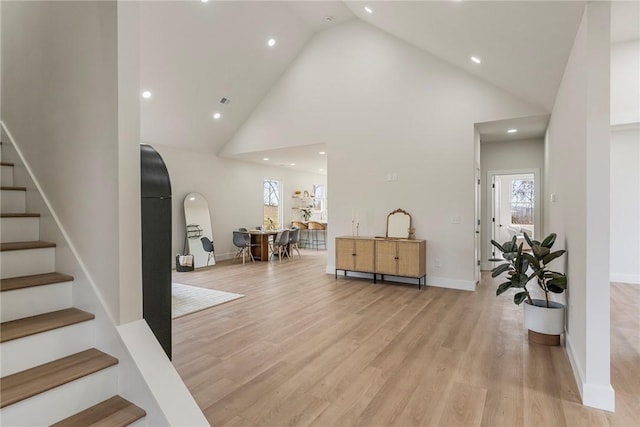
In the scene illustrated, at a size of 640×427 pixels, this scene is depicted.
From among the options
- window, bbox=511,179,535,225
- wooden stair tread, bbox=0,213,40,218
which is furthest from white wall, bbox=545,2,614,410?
window, bbox=511,179,535,225

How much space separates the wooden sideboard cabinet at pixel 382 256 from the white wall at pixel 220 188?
3.89m

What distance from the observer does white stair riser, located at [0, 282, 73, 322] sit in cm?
161

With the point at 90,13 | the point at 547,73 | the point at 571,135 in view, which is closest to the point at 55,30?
the point at 90,13

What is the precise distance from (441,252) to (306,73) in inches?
182

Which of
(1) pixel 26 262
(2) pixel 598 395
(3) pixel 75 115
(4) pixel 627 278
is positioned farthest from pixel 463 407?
(4) pixel 627 278

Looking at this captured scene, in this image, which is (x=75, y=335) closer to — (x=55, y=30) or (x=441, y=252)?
(x=55, y=30)

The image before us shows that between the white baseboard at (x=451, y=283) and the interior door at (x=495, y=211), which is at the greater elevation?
the interior door at (x=495, y=211)

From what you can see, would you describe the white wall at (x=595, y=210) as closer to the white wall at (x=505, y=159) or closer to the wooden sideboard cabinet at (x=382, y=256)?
the wooden sideboard cabinet at (x=382, y=256)

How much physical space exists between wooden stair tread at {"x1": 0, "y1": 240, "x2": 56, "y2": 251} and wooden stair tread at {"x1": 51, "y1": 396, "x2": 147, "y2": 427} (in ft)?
3.21

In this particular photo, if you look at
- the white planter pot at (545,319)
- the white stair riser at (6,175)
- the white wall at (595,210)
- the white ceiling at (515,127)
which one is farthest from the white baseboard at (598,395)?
the white stair riser at (6,175)

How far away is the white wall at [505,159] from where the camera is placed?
6.75 metres

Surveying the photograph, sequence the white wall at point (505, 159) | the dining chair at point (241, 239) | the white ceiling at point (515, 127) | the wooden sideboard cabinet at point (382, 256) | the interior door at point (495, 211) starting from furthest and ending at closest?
the dining chair at point (241, 239) < the interior door at point (495, 211) < the white wall at point (505, 159) < the wooden sideboard cabinet at point (382, 256) < the white ceiling at point (515, 127)

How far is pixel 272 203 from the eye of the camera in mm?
11172

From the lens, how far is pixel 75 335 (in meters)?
1.62
